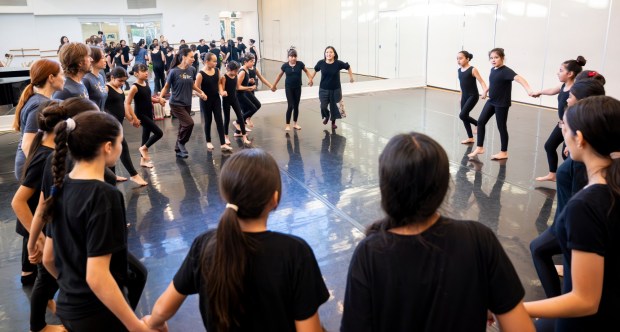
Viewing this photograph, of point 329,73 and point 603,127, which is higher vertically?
point 603,127

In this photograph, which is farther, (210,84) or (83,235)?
(210,84)

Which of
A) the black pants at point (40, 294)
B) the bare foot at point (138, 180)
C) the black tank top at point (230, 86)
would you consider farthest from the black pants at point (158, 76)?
the black pants at point (40, 294)

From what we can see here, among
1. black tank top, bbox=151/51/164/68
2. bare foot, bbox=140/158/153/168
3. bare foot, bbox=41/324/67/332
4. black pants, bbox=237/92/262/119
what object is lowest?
bare foot, bbox=140/158/153/168

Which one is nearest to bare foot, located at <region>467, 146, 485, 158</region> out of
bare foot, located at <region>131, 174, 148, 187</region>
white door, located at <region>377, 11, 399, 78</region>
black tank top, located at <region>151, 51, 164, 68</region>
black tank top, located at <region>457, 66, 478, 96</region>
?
black tank top, located at <region>457, 66, 478, 96</region>

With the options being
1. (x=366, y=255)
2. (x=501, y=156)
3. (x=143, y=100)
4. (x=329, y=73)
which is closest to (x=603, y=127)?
(x=366, y=255)

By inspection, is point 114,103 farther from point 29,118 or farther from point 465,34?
point 465,34

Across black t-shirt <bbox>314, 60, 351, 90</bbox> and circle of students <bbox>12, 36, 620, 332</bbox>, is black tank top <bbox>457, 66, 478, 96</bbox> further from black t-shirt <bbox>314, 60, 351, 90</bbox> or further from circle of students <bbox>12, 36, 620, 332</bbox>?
circle of students <bbox>12, 36, 620, 332</bbox>

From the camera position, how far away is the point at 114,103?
6.10m

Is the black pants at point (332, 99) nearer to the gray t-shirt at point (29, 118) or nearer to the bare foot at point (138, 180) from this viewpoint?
the bare foot at point (138, 180)

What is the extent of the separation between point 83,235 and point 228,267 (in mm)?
822

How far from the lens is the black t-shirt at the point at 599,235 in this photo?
1.61 metres

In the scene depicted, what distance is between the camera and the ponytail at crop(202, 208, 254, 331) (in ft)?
4.72

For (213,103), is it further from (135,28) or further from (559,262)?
(135,28)

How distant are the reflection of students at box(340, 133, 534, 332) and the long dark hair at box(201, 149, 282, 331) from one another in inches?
14.0
